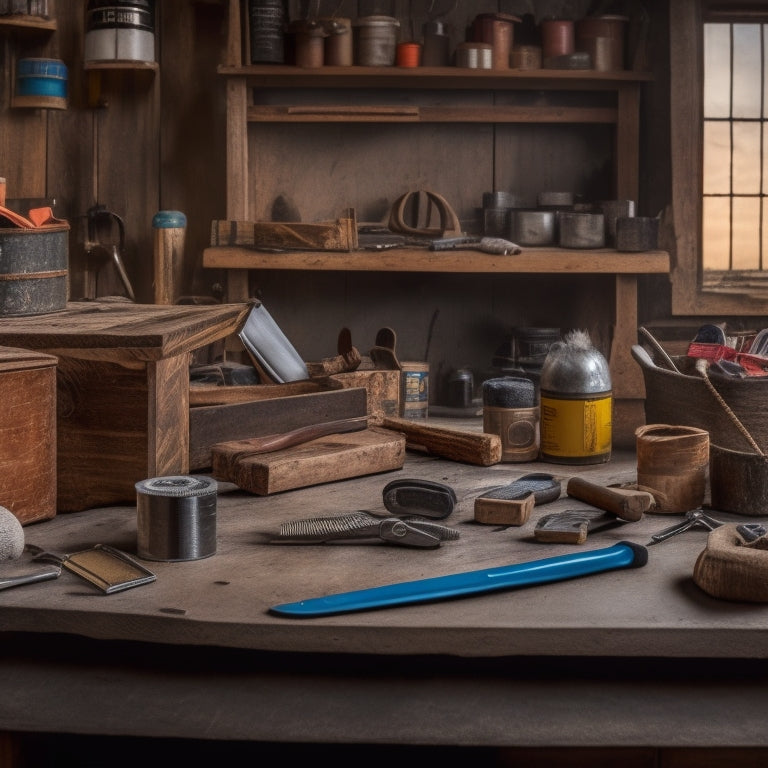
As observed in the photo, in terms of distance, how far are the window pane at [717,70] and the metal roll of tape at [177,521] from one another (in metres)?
3.42

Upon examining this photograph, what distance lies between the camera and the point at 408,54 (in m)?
4.02

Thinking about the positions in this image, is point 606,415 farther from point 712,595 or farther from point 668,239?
point 668,239

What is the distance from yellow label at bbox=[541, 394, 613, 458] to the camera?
194 cm

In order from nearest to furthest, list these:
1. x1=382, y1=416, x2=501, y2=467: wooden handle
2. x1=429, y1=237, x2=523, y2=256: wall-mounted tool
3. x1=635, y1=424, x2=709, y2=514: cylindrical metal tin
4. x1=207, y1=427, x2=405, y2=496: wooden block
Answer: x1=635, y1=424, x2=709, y2=514: cylindrical metal tin < x1=207, y1=427, x2=405, y2=496: wooden block < x1=382, y1=416, x2=501, y2=467: wooden handle < x1=429, y1=237, x2=523, y2=256: wall-mounted tool

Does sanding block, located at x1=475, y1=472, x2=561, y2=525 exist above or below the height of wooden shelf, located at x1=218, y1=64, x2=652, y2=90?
below

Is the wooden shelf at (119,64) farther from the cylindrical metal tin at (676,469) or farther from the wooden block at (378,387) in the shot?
the cylindrical metal tin at (676,469)

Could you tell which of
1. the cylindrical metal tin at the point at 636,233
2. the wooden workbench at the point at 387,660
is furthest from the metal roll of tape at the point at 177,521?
the cylindrical metal tin at the point at 636,233

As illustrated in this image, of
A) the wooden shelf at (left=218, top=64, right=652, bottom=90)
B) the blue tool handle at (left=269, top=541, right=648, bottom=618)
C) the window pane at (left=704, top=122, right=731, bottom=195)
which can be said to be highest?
the wooden shelf at (left=218, top=64, right=652, bottom=90)

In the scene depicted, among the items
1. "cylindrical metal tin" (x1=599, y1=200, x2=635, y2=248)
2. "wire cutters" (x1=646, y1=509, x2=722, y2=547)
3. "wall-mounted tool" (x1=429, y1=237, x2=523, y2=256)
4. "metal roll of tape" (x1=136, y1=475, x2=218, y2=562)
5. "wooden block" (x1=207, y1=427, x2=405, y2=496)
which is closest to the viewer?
"metal roll of tape" (x1=136, y1=475, x2=218, y2=562)

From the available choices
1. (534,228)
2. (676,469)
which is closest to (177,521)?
(676,469)

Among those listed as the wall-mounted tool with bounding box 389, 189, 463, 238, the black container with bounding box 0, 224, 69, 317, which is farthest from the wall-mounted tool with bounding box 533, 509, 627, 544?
the wall-mounted tool with bounding box 389, 189, 463, 238

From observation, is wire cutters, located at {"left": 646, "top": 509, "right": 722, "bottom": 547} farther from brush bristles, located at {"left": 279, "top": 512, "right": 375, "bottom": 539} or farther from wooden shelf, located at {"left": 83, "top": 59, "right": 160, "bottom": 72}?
wooden shelf, located at {"left": 83, "top": 59, "right": 160, "bottom": 72}

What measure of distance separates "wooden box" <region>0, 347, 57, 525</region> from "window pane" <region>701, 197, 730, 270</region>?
10.7 ft

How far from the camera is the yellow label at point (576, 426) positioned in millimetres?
1938
